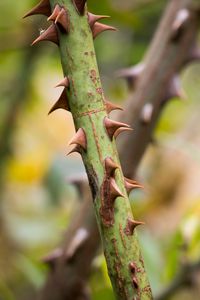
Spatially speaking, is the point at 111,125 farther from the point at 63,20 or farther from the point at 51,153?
the point at 51,153

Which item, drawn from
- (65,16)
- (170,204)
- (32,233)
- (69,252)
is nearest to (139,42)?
(170,204)

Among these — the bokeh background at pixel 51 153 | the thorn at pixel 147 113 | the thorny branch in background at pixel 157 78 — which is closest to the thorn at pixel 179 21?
the thorny branch in background at pixel 157 78

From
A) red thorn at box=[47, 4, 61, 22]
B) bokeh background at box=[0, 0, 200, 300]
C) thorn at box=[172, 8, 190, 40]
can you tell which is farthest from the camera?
bokeh background at box=[0, 0, 200, 300]

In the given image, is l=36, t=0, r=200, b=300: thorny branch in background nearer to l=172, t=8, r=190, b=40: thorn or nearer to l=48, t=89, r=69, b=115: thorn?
l=172, t=8, r=190, b=40: thorn

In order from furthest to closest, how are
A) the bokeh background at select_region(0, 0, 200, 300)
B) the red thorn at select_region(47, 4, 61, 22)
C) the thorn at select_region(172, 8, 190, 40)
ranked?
the bokeh background at select_region(0, 0, 200, 300), the thorn at select_region(172, 8, 190, 40), the red thorn at select_region(47, 4, 61, 22)

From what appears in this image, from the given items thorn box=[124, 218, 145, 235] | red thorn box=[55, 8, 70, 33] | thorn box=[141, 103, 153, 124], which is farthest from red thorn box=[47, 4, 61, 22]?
thorn box=[141, 103, 153, 124]

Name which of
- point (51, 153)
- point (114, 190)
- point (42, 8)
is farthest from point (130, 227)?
point (51, 153)

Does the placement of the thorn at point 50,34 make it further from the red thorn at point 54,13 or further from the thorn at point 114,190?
the thorn at point 114,190
